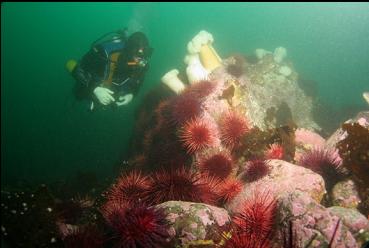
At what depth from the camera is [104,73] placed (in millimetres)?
9320

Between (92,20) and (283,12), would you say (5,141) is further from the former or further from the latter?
(92,20)

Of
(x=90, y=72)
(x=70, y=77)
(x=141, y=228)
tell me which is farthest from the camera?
(x=70, y=77)

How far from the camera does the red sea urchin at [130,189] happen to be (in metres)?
4.81

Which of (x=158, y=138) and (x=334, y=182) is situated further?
(x=158, y=138)

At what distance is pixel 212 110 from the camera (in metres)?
7.08

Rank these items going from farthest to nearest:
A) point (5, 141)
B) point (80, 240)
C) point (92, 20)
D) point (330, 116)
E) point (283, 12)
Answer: point (92, 20) < point (283, 12) < point (5, 141) < point (330, 116) < point (80, 240)

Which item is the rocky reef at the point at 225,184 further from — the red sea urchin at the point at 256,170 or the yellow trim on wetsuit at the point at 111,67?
the yellow trim on wetsuit at the point at 111,67

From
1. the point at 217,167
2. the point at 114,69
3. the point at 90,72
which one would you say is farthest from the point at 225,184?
the point at 90,72

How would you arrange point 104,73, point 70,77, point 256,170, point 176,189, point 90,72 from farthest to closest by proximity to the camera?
point 70,77
point 90,72
point 104,73
point 256,170
point 176,189

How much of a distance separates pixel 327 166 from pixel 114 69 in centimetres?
639

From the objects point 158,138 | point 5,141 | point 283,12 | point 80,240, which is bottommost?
point 80,240

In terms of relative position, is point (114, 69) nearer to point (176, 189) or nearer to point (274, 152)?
point (274, 152)

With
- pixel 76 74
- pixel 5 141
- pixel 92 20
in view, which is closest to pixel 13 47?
pixel 92 20

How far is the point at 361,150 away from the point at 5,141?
54758 millimetres
